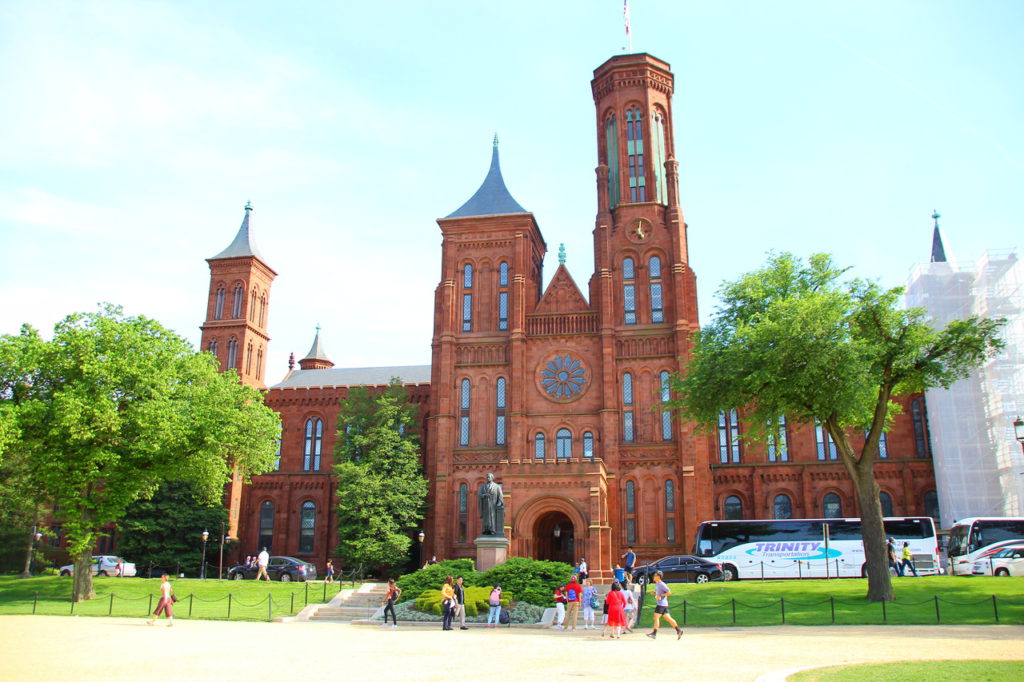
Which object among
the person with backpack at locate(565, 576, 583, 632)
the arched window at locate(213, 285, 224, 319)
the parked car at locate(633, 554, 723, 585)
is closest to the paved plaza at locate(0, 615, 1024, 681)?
the person with backpack at locate(565, 576, 583, 632)

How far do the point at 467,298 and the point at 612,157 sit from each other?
1364 cm

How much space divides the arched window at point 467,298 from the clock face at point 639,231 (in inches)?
416

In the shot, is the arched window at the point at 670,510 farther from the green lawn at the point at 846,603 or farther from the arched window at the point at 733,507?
the green lawn at the point at 846,603

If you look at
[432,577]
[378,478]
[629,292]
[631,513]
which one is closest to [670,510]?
[631,513]

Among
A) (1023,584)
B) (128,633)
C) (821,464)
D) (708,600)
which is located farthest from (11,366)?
(821,464)

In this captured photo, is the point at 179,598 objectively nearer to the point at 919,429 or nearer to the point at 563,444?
the point at 563,444

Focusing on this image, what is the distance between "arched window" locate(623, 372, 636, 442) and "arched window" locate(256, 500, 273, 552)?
25.9 metres

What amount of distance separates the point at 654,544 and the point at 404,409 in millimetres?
18008

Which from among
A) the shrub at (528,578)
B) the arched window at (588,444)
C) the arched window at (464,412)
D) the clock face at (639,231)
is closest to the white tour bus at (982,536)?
the arched window at (588,444)

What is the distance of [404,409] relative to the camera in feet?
180

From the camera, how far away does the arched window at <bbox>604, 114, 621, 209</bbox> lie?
55781 millimetres

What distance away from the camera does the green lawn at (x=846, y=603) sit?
1002 inches

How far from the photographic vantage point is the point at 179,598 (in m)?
37.3

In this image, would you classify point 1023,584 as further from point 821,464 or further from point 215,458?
point 215,458
